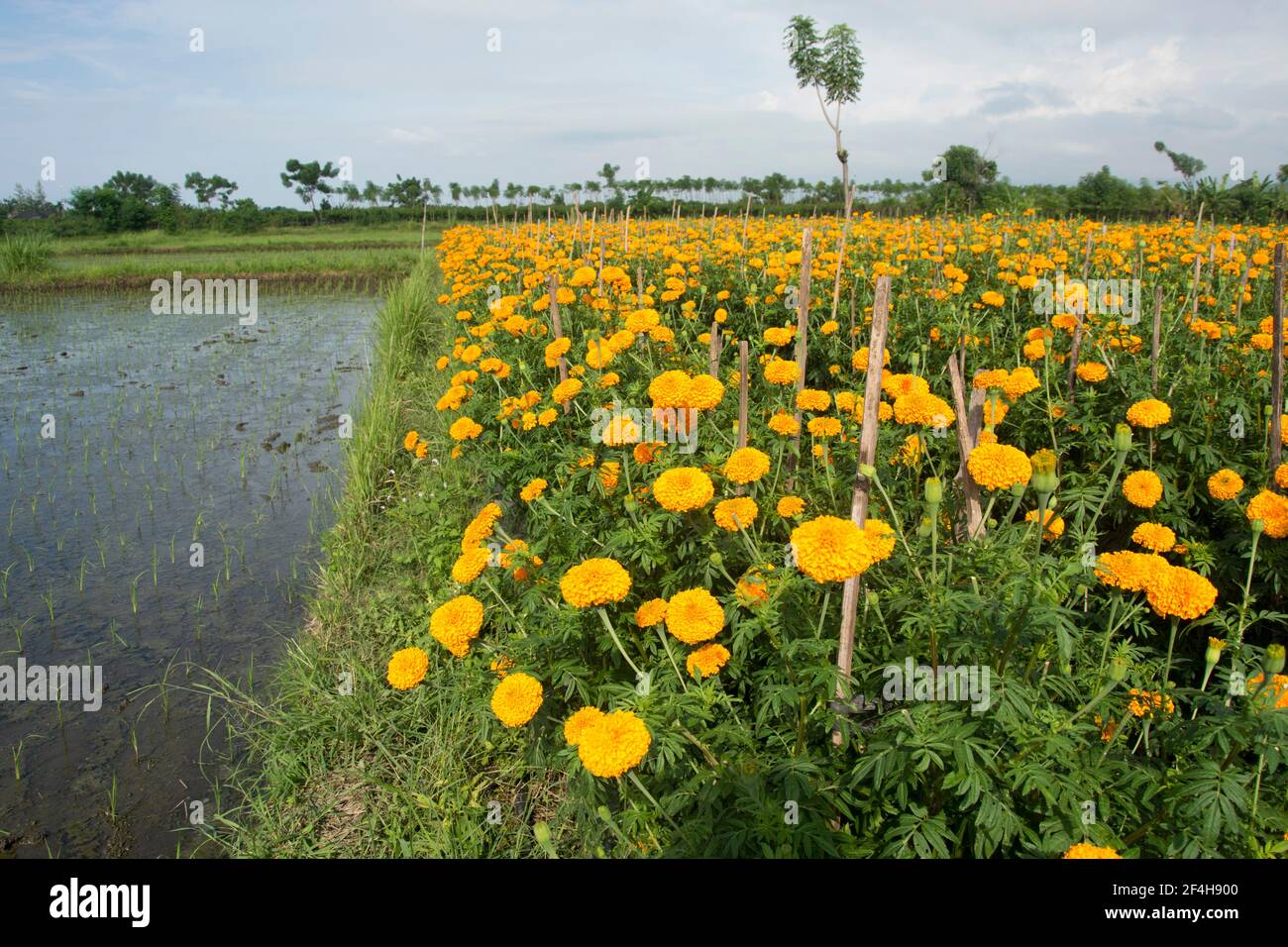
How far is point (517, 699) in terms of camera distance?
1785 mm

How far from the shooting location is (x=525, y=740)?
2586 millimetres

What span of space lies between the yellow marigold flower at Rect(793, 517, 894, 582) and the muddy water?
2537mm

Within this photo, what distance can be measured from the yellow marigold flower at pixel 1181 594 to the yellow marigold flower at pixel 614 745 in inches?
46.1

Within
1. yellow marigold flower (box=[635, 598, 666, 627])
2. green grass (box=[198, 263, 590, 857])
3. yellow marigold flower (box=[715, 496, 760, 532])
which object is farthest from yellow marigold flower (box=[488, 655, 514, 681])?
yellow marigold flower (box=[715, 496, 760, 532])

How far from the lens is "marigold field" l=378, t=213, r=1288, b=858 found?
4.73 feet

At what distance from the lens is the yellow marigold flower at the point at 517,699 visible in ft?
5.74

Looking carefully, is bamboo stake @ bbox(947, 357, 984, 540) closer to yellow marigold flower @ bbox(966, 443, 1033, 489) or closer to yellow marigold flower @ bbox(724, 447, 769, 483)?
yellow marigold flower @ bbox(966, 443, 1033, 489)

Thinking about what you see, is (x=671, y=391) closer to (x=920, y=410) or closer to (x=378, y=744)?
(x=920, y=410)

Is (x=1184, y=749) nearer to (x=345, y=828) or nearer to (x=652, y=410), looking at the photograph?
(x=652, y=410)

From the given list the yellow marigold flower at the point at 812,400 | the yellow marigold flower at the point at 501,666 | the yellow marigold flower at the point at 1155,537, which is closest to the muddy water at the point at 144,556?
the yellow marigold flower at the point at 501,666

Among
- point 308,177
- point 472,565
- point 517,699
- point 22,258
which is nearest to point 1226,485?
point 517,699

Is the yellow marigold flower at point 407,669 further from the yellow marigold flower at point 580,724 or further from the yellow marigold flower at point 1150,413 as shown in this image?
the yellow marigold flower at point 1150,413
